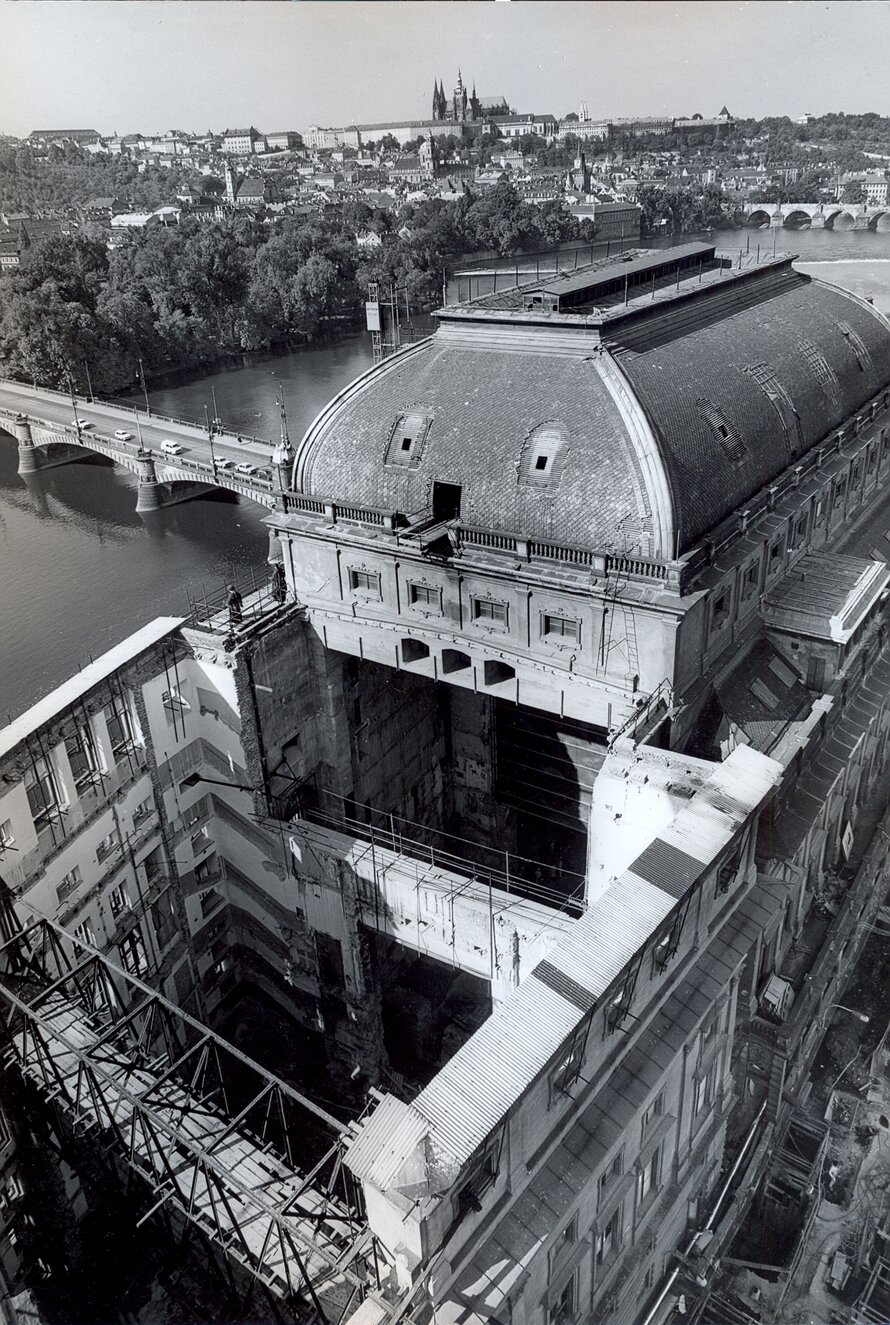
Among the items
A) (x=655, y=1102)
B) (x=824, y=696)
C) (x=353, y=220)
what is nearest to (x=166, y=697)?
(x=655, y=1102)

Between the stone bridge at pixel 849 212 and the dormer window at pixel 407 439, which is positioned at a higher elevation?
the dormer window at pixel 407 439

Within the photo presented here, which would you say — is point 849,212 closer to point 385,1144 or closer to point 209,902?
point 209,902

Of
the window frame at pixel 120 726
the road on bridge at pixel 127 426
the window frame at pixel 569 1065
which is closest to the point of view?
the window frame at pixel 569 1065

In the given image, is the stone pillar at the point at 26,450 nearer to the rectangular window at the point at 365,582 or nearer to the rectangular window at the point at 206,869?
the rectangular window at the point at 365,582

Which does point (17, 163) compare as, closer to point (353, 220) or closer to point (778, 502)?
point (778, 502)

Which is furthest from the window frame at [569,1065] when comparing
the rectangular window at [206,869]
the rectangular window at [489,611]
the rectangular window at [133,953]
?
the rectangular window at [206,869]

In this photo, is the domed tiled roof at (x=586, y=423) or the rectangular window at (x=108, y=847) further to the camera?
the domed tiled roof at (x=586, y=423)
